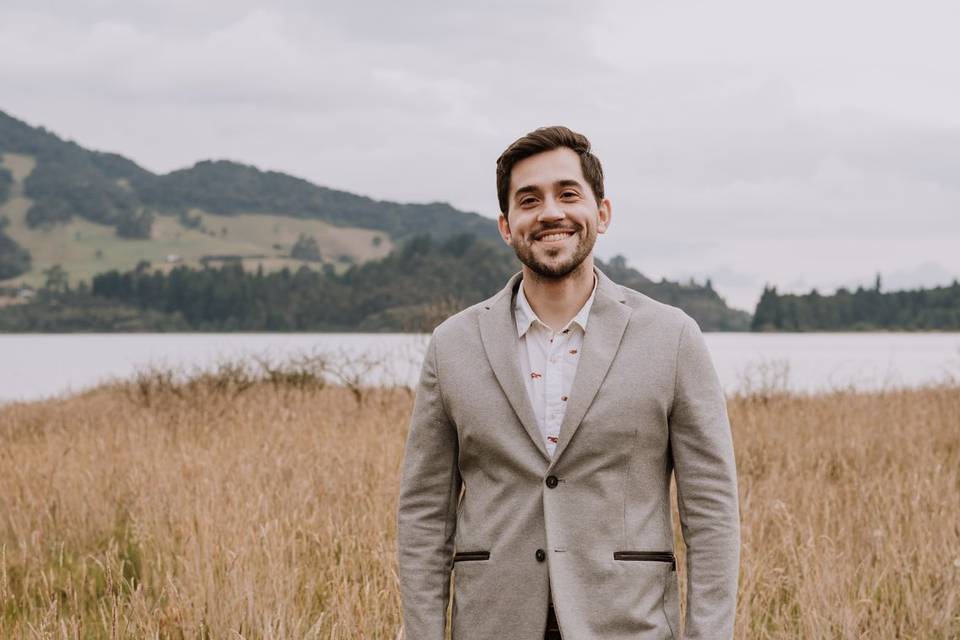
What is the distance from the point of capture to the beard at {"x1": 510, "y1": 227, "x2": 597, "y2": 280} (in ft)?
7.36

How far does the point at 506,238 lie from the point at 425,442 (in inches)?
23.8

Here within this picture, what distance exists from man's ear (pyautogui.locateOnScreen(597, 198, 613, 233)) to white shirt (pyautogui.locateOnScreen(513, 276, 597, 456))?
0.17 meters

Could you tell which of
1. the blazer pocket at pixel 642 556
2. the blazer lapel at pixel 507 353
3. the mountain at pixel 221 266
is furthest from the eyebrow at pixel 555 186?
the mountain at pixel 221 266

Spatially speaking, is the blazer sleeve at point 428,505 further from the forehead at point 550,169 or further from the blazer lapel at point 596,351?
the forehead at point 550,169

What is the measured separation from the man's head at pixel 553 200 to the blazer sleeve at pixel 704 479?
0.36 meters

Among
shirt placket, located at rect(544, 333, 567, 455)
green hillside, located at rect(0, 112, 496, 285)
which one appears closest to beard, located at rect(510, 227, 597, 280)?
shirt placket, located at rect(544, 333, 567, 455)

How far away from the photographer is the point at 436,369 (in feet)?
7.82

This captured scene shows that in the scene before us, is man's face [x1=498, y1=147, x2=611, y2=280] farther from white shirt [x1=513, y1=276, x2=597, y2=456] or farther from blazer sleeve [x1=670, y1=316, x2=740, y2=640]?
blazer sleeve [x1=670, y1=316, x2=740, y2=640]

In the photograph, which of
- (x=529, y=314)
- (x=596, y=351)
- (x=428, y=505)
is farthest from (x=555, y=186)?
(x=428, y=505)

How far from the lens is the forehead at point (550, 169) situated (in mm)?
2285

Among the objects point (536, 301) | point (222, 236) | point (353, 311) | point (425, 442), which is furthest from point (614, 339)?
point (222, 236)

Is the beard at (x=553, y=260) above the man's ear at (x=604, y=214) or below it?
below

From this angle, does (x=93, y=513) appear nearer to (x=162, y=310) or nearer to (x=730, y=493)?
(x=730, y=493)

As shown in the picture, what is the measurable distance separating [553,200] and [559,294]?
0.25 metres
